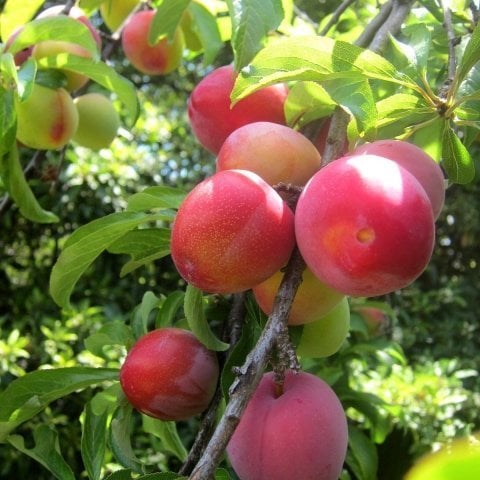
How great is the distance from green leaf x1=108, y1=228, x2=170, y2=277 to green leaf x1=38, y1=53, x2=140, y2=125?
0.30 m

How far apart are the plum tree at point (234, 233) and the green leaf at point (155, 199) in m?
0.20

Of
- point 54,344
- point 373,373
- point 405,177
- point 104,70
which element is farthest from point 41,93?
point 373,373

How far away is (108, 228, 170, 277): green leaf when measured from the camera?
2.47 feet

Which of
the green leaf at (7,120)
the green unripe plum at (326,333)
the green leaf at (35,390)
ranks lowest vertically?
the green leaf at (35,390)

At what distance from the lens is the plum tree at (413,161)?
0.61m

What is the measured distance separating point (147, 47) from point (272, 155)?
0.86m

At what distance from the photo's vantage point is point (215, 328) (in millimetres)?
1010

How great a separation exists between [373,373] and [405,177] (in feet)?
5.53

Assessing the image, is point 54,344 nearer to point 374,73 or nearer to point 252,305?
point 252,305

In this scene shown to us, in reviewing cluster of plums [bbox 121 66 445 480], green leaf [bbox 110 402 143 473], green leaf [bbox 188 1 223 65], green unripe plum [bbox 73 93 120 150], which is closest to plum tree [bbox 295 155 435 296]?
cluster of plums [bbox 121 66 445 480]

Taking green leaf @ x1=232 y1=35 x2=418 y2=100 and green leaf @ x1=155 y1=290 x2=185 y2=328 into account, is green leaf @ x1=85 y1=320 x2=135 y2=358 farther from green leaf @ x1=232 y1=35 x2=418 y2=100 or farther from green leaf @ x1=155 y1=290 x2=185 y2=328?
green leaf @ x1=232 y1=35 x2=418 y2=100

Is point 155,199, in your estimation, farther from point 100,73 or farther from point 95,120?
point 95,120

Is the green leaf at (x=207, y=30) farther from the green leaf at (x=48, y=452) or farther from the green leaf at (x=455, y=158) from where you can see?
the green leaf at (x=48, y=452)

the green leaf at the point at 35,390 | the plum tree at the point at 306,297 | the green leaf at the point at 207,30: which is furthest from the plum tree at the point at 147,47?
the plum tree at the point at 306,297
